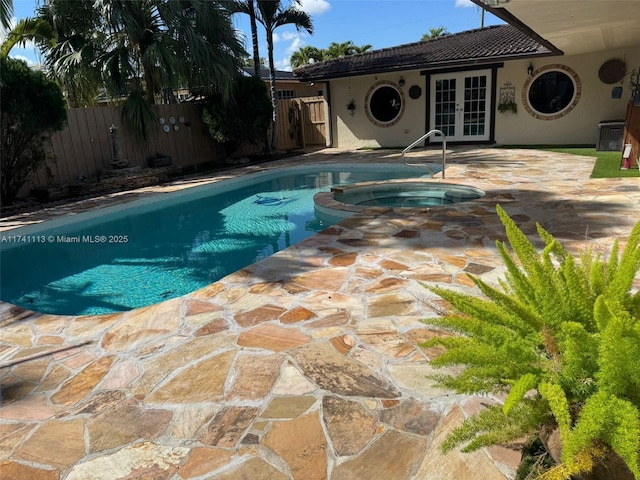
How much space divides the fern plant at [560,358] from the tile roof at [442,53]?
11661 mm

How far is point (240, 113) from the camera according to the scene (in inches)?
498

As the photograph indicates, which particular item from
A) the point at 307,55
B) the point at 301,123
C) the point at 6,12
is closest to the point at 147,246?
the point at 6,12

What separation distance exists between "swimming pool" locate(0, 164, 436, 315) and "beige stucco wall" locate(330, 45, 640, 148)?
20.4 ft

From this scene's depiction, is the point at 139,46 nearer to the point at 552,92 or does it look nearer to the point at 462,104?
the point at 462,104

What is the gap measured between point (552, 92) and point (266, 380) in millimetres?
13116

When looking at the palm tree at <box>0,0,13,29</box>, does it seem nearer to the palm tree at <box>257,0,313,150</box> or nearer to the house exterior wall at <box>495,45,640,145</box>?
the palm tree at <box>257,0,313,150</box>

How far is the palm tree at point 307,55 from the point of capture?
3453cm

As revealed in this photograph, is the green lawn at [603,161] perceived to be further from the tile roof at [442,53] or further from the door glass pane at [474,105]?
the tile roof at [442,53]

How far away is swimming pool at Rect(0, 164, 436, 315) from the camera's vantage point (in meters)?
4.80

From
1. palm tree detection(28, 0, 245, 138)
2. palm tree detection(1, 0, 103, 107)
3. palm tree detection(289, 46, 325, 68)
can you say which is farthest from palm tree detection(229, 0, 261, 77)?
palm tree detection(289, 46, 325, 68)

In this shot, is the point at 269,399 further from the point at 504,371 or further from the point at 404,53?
the point at 404,53

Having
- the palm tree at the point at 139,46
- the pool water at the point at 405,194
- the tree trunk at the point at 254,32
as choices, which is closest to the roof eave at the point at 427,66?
the tree trunk at the point at 254,32

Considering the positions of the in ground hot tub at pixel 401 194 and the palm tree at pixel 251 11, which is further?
the palm tree at pixel 251 11

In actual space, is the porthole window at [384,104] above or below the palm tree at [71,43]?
below
